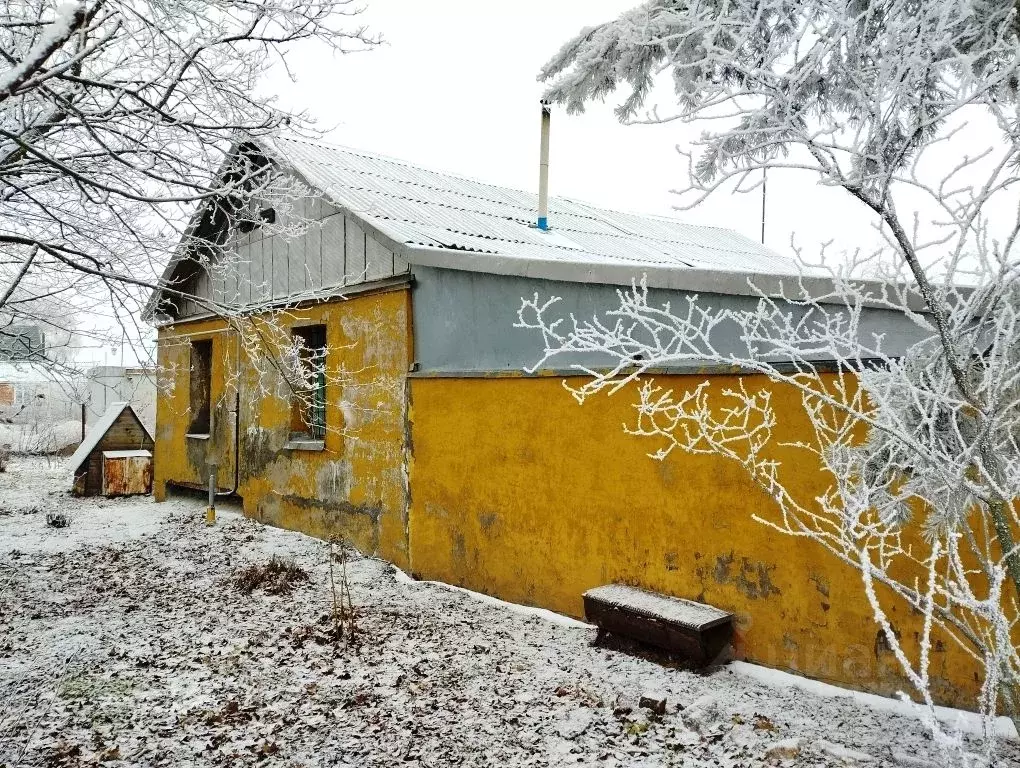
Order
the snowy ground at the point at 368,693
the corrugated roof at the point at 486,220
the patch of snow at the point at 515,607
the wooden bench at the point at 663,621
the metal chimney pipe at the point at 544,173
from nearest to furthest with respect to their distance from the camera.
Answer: the snowy ground at the point at 368,693 < the wooden bench at the point at 663,621 < the patch of snow at the point at 515,607 < the corrugated roof at the point at 486,220 < the metal chimney pipe at the point at 544,173

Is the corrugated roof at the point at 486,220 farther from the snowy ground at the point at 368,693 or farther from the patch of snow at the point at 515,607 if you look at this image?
the snowy ground at the point at 368,693

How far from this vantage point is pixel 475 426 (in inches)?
248

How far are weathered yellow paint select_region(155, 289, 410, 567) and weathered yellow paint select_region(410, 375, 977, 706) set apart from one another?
20.5 inches

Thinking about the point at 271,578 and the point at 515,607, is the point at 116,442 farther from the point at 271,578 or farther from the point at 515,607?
the point at 515,607

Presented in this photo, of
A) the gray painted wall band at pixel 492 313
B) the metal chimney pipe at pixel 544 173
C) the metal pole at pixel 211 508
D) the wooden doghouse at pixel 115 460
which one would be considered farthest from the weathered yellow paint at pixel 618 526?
the wooden doghouse at pixel 115 460

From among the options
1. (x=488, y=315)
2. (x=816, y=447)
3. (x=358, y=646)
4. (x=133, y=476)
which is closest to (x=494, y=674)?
(x=358, y=646)

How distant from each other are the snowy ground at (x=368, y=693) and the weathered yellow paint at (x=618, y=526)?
0.31 metres

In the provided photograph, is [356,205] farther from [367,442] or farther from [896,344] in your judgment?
[896,344]

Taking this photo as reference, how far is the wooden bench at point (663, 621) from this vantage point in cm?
418

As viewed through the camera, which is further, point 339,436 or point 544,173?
point 544,173

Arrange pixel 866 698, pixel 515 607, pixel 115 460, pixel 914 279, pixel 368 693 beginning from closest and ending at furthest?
pixel 914 279
pixel 866 698
pixel 368 693
pixel 515 607
pixel 115 460

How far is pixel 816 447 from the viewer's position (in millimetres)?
3957

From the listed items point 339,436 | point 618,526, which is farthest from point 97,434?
point 618,526

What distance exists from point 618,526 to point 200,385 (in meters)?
9.47
